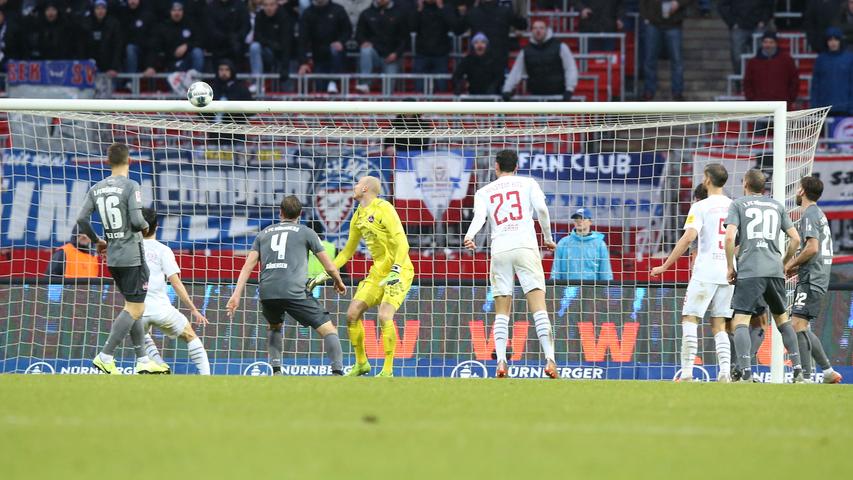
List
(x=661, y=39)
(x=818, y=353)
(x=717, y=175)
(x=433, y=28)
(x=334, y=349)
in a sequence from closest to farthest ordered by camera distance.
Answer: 1. (x=717, y=175)
2. (x=334, y=349)
3. (x=818, y=353)
4. (x=433, y=28)
5. (x=661, y=39)

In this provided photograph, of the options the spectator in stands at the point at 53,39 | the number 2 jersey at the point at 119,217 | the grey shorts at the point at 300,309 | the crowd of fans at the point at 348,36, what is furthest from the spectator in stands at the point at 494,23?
the number 2 jersey at the point at 119,217

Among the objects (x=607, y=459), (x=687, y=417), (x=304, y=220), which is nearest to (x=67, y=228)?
(x=304, y=220)

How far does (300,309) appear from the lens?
1246 centimetres

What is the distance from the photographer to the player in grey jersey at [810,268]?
12461mm

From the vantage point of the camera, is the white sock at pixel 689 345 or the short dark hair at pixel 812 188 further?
the short dark hair at pixel 812 188

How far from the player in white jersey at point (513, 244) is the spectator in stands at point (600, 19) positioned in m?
11.6

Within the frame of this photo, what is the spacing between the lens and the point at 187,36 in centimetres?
2286

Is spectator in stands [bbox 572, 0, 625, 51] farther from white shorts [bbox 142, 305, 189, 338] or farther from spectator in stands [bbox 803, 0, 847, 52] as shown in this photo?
white shorts [bbox 142, 305, 189, 338]

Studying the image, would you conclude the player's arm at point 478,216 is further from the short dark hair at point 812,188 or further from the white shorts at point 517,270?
the short dark hair at point 812,188

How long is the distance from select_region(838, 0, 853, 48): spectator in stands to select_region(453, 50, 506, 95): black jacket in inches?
242

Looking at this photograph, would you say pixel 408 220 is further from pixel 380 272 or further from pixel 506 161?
pixel 506 161

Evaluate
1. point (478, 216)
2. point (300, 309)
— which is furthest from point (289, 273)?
point (478, 216)

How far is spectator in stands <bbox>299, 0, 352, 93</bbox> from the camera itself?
22.3 metres

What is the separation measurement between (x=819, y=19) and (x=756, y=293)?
12146mm
